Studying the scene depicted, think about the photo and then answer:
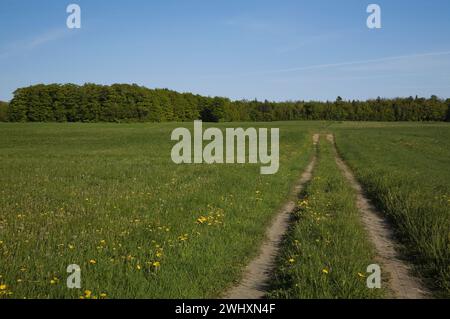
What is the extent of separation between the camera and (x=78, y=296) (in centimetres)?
A: 541

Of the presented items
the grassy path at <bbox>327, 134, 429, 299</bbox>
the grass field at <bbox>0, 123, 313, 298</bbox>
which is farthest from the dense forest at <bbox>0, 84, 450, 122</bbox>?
the grassy path at <bbox>327, 134, 429, 299</bbox>

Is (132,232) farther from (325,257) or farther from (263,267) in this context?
(325,257)

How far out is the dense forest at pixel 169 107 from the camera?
4136 inches

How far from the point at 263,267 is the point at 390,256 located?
2.85m

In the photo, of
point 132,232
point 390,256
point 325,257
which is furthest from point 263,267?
point 132,232

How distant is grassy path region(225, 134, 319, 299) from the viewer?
247 inches

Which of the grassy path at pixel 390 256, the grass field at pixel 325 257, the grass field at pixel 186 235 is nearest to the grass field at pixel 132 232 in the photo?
the grass field at pixel 186 235

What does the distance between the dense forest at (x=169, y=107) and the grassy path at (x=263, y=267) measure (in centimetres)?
10699

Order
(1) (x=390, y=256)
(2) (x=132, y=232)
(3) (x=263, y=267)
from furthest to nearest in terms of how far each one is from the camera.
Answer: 1. (2) (x=132, y=232)
2. (1) (x=390, y=256)
3. (3) (x=263, y=267)

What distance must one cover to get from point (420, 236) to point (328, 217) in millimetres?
2435

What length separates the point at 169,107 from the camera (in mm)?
130125

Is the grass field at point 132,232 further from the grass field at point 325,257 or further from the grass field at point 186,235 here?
the grass field at point 325,257

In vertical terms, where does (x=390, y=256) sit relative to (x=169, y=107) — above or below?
below
